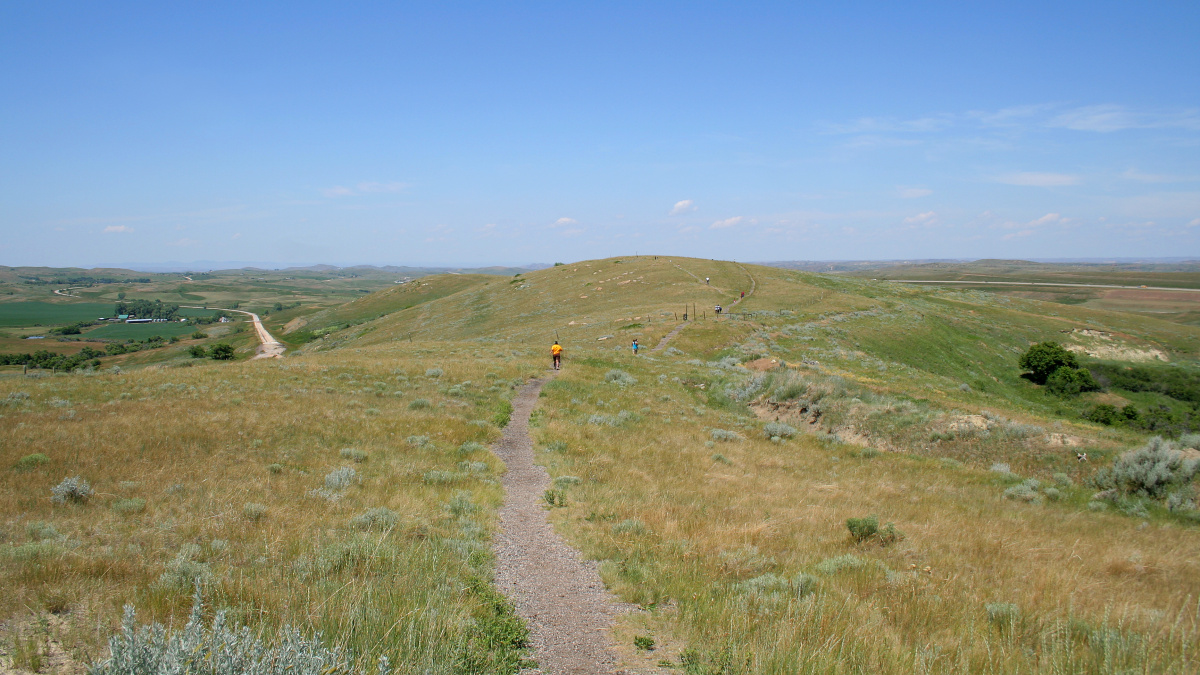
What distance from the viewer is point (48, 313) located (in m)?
173

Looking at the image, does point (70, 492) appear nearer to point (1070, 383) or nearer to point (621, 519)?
point (621, 519)

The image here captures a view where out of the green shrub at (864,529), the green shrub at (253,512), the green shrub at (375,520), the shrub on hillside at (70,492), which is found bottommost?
the green shrub at (864,529)

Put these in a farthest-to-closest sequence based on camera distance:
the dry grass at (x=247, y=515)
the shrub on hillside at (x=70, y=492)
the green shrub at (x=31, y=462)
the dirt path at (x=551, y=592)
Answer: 1. the green shrub at (x=31, y=462)
2. the shrub on hillside at (x=70, y=492)
3. the dirt path at (x=551, y=592)
4. the dry grass at (x=247, y=515)

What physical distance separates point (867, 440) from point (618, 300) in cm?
5046

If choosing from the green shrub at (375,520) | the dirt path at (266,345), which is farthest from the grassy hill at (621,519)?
the dirt path at (266,345)

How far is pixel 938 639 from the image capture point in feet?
17.3

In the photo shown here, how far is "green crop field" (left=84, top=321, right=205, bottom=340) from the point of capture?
127 metres

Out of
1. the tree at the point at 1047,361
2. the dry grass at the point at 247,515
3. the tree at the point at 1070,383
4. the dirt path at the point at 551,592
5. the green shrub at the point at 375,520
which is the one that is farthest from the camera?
the tree at the point at 1047,361

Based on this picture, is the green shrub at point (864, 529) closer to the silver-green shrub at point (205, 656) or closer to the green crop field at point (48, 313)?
the silver-green shrub at point (205, 656)

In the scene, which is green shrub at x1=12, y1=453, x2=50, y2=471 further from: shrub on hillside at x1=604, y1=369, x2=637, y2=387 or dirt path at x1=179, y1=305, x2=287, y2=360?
dirt path at x1=179, y1=305, x2=287, y2=360

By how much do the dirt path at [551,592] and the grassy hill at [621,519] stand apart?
12.7 inches

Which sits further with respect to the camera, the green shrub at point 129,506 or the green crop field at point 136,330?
the green crop field at point 136,330

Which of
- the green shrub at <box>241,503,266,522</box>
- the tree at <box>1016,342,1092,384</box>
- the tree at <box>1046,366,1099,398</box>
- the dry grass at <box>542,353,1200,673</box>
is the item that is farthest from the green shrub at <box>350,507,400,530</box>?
the tree at <box>1016,342,1092,384</box>

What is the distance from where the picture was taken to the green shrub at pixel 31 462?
972 centimetres
